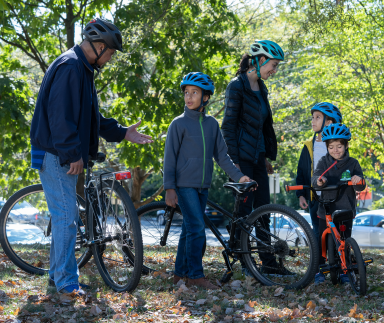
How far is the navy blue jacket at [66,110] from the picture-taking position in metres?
3.46

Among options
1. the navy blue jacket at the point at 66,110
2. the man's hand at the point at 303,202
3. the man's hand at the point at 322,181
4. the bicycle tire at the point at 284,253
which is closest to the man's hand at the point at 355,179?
Answer: the man's hand at the point at 322,181

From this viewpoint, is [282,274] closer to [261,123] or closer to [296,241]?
[296,241]

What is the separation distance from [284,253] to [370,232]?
12.4m

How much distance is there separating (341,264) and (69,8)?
8.01 meters

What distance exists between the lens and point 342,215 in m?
4.22

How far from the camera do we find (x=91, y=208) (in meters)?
4.14

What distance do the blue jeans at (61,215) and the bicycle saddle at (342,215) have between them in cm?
229

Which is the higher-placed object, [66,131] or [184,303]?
[66,131]

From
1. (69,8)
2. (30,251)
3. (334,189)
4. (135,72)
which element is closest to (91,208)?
(30,251)

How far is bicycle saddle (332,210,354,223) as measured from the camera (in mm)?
4207

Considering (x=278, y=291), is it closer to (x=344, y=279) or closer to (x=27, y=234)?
(x=344, y=279)

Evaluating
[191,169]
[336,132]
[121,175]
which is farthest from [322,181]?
[121,175]

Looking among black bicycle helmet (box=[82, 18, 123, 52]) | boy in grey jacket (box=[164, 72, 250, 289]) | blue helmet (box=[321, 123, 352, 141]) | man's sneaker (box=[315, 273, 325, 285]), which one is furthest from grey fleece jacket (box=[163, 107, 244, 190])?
man's sneaker (box=[315, 273, 325, 285])

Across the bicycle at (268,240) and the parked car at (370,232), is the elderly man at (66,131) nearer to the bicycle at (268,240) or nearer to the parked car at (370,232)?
the bicycle at (268,240)
